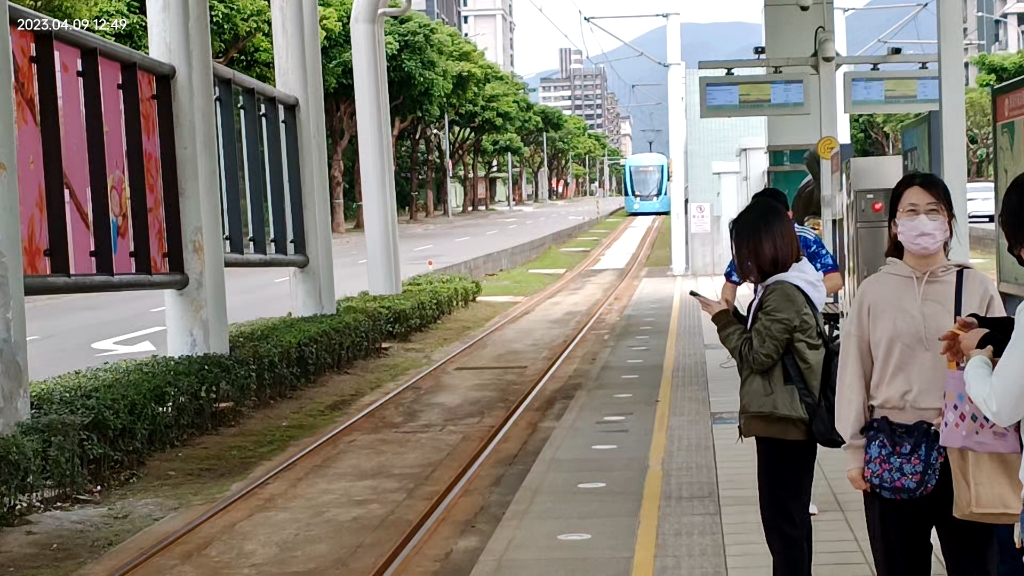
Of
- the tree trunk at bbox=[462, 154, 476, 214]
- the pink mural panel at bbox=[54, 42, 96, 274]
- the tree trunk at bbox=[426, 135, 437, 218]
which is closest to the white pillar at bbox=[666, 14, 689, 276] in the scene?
the pink mural panel at bbox=[54, 42, 96, 274]

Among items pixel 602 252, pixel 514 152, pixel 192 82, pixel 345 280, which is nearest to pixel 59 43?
pixel 192 82

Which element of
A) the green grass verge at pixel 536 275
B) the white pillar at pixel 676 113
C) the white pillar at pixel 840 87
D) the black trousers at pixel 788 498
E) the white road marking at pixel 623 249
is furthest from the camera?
the white road marking at pixel 623 249

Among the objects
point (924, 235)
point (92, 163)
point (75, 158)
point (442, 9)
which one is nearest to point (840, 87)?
point (92, 163)

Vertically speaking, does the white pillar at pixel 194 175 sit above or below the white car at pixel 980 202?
above

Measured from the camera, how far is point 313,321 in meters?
15.8

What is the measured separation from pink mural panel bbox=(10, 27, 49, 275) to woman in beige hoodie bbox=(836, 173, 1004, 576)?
6753 millimetres

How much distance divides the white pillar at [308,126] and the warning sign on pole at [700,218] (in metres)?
14.3

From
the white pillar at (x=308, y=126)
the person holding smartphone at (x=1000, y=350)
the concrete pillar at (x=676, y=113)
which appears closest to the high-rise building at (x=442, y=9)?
the concrete pillar at (x=676, y=113)

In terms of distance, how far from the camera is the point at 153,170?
38.8ft

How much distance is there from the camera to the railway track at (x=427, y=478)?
7277 mm

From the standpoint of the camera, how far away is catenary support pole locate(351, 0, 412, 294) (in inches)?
810

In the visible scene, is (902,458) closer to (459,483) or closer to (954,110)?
(459,483)

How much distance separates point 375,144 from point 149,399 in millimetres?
11240

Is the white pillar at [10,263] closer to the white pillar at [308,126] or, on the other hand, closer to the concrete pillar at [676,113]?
the white pillar at [308,126]
